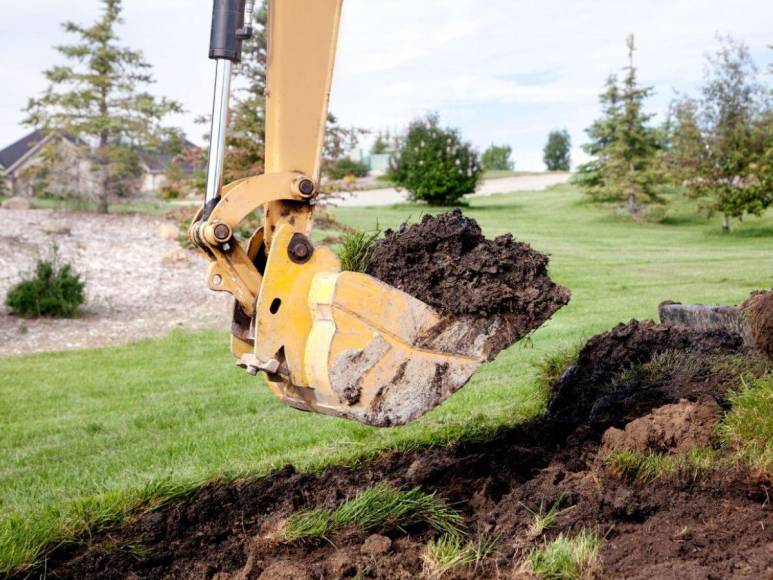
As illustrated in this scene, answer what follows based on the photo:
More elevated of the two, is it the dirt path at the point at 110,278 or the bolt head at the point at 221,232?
the bolt head at the point at 221,232

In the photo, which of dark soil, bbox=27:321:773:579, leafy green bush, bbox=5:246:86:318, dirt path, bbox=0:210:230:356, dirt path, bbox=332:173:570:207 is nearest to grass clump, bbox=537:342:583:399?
dark soil, bbox=27:321:773:579

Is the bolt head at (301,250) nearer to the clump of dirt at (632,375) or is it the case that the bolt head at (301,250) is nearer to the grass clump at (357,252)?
the grass clump at (357,252)

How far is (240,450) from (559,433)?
2.02 meters

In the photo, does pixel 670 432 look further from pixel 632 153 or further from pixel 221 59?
pixel 632 153

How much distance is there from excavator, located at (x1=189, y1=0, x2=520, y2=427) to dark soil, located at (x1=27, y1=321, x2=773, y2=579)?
600mm

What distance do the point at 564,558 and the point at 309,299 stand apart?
58.5 inches

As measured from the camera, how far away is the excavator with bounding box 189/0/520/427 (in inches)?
152

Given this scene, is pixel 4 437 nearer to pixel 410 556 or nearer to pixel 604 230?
pixel 410 556

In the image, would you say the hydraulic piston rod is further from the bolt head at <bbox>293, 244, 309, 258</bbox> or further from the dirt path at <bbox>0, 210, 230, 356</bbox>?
the dirt path at <bbox>0, 210, 230, 356</bbox>

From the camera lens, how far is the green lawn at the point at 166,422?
15.6 ft

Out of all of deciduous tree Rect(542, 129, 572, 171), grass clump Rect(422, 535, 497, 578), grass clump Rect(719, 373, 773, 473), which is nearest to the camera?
grass clump Rect(422, 535, 497, 578)

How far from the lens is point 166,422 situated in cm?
695

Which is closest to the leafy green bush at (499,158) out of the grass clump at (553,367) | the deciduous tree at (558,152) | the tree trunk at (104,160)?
the deciduous tree at (558,152)

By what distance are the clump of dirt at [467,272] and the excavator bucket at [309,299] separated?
9 cm
